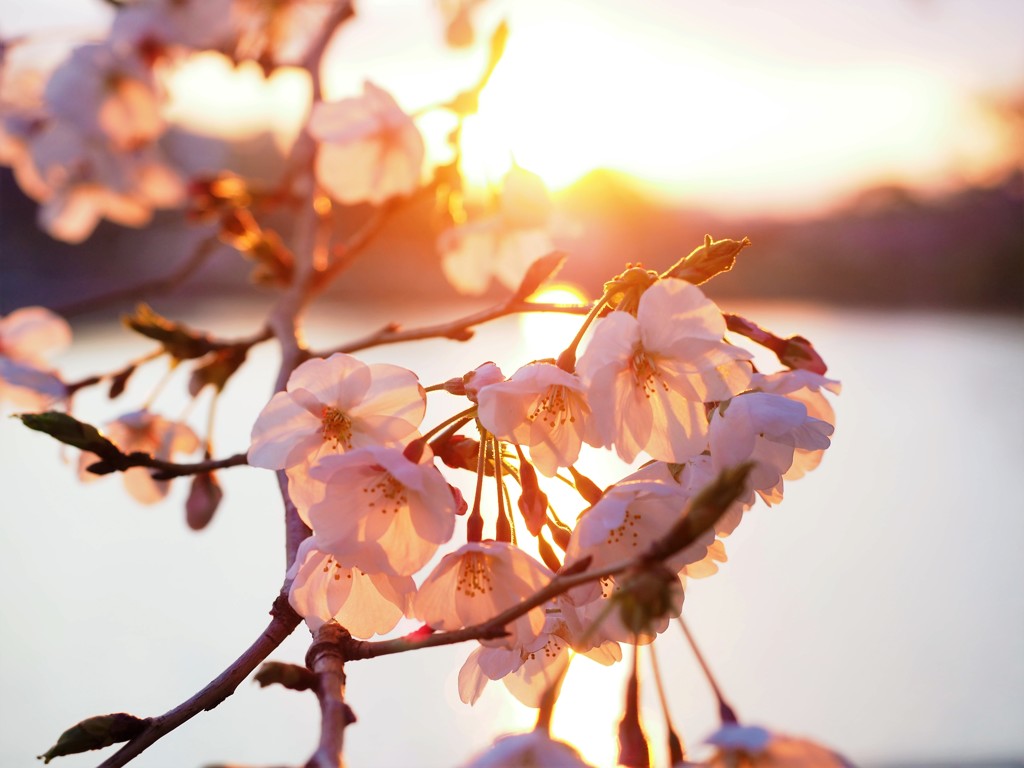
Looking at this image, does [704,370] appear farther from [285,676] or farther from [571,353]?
[285,676]

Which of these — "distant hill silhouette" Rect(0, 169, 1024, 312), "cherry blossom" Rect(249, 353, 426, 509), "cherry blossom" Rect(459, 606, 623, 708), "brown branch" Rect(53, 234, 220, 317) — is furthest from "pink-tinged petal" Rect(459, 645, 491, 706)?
"distant hill silhouette" Rect(0, 169, 1024, 312)

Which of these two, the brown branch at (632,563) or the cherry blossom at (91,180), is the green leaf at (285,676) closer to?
the brown branch at (632,563)

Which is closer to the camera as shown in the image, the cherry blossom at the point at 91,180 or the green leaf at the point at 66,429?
the green leaf at the point at 66,429

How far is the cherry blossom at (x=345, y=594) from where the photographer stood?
1.33ft

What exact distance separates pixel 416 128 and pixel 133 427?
0.32 metres

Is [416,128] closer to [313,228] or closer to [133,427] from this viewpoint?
[313,228]

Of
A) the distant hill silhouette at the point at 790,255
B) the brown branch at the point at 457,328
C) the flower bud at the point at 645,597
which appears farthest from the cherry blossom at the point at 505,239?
the distant hill silhouette at the point at 790,255

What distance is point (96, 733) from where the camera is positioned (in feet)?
1.25

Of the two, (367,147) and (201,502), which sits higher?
(367,147)

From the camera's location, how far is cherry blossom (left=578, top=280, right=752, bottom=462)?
40cm

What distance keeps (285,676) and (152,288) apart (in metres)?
0.76

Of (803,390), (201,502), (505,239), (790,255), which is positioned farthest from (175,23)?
(790,255)

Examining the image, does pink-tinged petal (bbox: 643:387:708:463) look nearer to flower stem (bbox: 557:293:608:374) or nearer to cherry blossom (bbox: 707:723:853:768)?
flower stem (bbox: 557:293:608:374)

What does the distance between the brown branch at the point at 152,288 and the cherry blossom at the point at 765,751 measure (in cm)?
74
